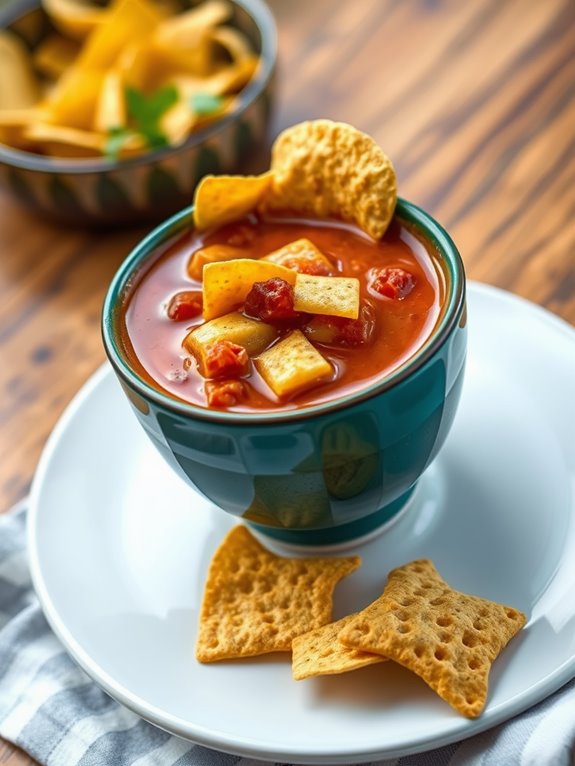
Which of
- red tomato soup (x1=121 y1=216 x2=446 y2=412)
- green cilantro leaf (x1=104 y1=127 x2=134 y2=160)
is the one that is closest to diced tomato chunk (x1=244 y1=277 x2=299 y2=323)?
red tomato soup (x1=121 y1=216 x2=446 y2=412)

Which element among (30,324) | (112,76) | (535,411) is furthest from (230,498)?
(112,76)

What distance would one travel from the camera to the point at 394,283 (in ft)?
5.29

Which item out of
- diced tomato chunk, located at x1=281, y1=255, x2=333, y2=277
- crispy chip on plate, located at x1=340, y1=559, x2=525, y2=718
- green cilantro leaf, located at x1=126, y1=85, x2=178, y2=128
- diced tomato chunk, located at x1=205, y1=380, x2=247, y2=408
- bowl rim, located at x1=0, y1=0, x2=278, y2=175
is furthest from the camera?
green cilantro leaf, located at x1=126, y1=85, x2=178, y2=128

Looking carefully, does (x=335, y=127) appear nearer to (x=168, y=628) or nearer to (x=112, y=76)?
(x=168, y=628)

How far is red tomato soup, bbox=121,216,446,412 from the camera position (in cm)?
152

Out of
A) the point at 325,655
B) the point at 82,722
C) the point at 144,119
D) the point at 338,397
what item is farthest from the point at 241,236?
the point at 144,119

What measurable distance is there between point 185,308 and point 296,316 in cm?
20

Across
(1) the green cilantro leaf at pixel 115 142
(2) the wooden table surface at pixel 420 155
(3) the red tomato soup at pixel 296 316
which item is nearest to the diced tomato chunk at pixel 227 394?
(3) the red tomato soup at pixel 296 316

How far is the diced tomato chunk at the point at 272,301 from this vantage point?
154 centimetres

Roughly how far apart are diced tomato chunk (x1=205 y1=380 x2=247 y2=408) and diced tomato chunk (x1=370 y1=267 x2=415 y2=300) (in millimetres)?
263

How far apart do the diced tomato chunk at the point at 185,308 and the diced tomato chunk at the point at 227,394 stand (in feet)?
0.61

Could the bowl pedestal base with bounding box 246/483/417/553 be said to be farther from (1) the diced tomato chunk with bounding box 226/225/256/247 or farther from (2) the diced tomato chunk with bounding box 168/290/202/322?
(1) the diced tomato chunk with bounding box 226/225/256/247

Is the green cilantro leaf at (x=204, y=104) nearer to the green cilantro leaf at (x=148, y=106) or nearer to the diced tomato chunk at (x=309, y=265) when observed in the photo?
the green cilantro leaf at (x=148, y=106)

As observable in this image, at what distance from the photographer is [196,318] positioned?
1678 millimetres
